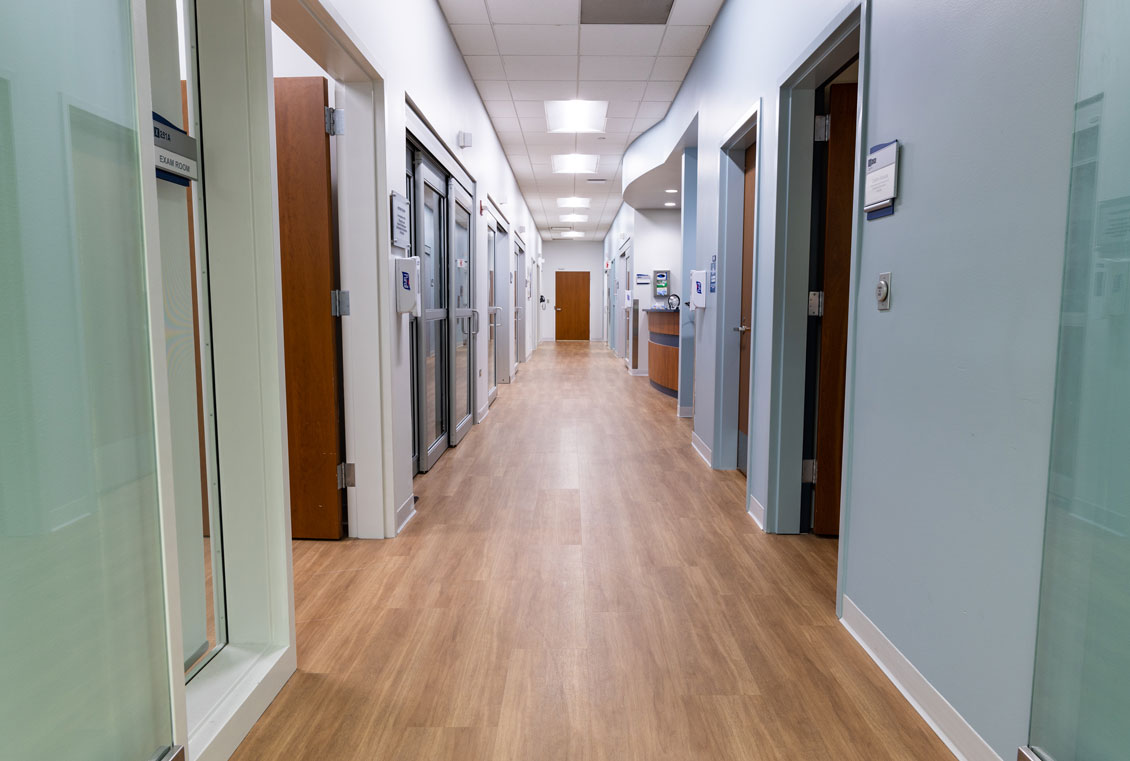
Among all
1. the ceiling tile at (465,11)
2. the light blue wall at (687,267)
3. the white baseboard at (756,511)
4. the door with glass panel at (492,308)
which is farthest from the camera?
the door with glass panel at (492,308)

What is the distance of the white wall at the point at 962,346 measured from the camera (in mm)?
1416

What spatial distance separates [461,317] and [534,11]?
7.42ft

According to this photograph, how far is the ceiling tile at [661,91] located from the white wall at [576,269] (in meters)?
12.7

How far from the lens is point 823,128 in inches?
123

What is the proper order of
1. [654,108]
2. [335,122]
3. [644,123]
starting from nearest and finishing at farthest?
1. [335,122]
2. [654,108]
3. [644,123]

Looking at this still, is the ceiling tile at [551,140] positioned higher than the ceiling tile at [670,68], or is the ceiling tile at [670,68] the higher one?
the ceiling tile at [551,140]

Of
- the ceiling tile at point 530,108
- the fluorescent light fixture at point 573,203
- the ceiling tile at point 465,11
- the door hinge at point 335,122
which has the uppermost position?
the ceiling tile at point 530,108

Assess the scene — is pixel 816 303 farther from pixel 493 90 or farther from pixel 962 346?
pixel 493 90

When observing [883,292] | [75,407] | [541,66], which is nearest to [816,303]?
[883,292]

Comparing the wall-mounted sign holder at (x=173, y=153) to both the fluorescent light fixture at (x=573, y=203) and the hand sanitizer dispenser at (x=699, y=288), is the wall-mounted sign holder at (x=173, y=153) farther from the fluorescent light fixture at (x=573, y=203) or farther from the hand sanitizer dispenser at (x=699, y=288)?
the fluorescent light fixture at (x=573, y=203)

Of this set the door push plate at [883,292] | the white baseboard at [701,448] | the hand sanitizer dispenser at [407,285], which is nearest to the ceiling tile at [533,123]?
the white baseboard at [701,448]

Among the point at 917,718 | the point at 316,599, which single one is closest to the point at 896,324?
the point at 917,718

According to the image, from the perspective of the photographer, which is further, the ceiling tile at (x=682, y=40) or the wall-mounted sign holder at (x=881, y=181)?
the ceiling tile at (x=682, y=40)

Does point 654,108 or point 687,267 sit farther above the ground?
point 654,108
